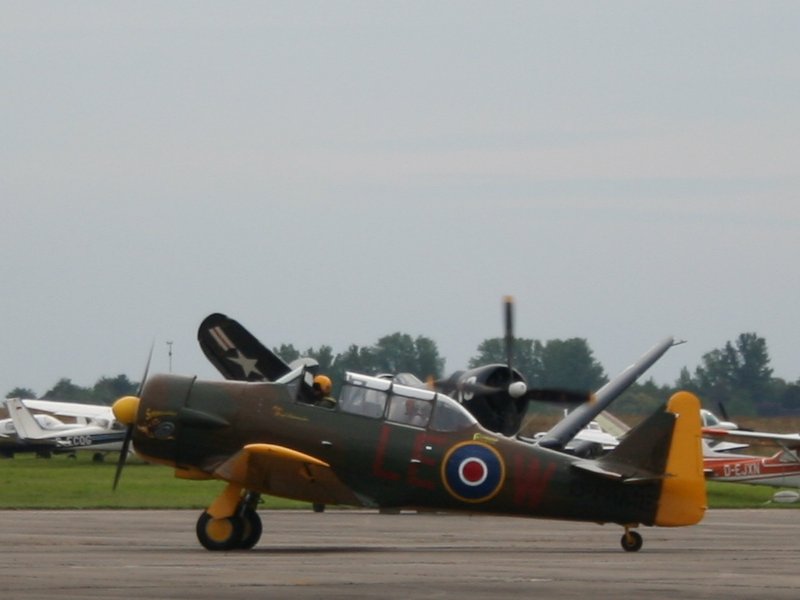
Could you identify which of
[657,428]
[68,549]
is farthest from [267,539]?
[657,428]

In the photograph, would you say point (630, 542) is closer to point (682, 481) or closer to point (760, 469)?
point (682, 481)

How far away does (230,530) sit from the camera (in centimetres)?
2342

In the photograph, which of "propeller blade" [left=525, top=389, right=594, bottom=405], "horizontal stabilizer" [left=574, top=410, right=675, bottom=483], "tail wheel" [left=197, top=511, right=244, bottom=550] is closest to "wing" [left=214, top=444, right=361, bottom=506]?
"tail wheel" [left=197, top=511, right=244, bottom=550]

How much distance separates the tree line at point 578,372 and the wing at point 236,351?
1.96m

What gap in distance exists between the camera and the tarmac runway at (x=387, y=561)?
17.1m

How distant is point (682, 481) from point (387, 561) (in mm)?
4637

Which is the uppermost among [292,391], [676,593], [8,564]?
[292,391]

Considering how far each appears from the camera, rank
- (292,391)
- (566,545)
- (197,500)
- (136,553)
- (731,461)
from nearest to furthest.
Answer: (136,553)
(292,391)
(566,545)
(197,500)
(731,461)

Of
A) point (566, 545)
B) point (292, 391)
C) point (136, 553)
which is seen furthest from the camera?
point (566, 545)

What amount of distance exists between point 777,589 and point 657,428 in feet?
19.1

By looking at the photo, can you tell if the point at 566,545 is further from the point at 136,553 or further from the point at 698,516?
the point at 136,553

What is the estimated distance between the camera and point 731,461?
53344 mm

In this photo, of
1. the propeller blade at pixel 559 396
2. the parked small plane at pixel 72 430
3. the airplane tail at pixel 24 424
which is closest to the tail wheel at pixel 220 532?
the propeller blade at pixel 559 396

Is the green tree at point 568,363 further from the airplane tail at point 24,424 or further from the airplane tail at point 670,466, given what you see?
the airplane tail at point 670,466
